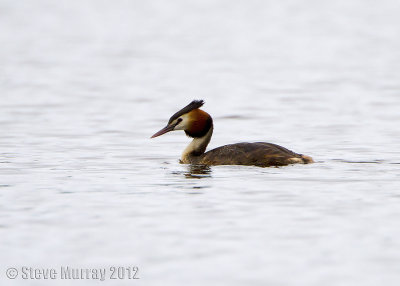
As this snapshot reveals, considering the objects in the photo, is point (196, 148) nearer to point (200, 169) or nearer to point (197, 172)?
point (200, 169)

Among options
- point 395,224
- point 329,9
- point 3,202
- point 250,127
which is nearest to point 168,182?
point 3,202

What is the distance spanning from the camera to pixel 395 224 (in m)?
10.2

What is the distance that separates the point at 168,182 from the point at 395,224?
3.48 m

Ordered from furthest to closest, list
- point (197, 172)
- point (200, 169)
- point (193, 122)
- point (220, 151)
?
point (193, 122)
point (220, 151)
point (200, 169)
point (197, 172)

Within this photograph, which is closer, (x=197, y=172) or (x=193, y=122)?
(x=197, y=172)

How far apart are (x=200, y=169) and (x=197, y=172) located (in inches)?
11.3

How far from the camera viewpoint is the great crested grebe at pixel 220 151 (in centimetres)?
1374

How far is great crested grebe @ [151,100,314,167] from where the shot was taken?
541 inches

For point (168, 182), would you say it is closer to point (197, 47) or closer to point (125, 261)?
point (125, 261)

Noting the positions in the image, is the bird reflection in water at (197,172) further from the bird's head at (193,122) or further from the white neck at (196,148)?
the bird's head at (193,122)

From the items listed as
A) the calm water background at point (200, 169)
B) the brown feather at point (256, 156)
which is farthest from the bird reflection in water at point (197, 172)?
the brown feather at point (256, 156)

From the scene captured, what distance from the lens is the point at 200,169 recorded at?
45.8 ft

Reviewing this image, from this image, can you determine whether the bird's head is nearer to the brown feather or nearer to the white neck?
the white neck

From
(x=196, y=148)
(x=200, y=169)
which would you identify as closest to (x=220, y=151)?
(x=200, y=169)
